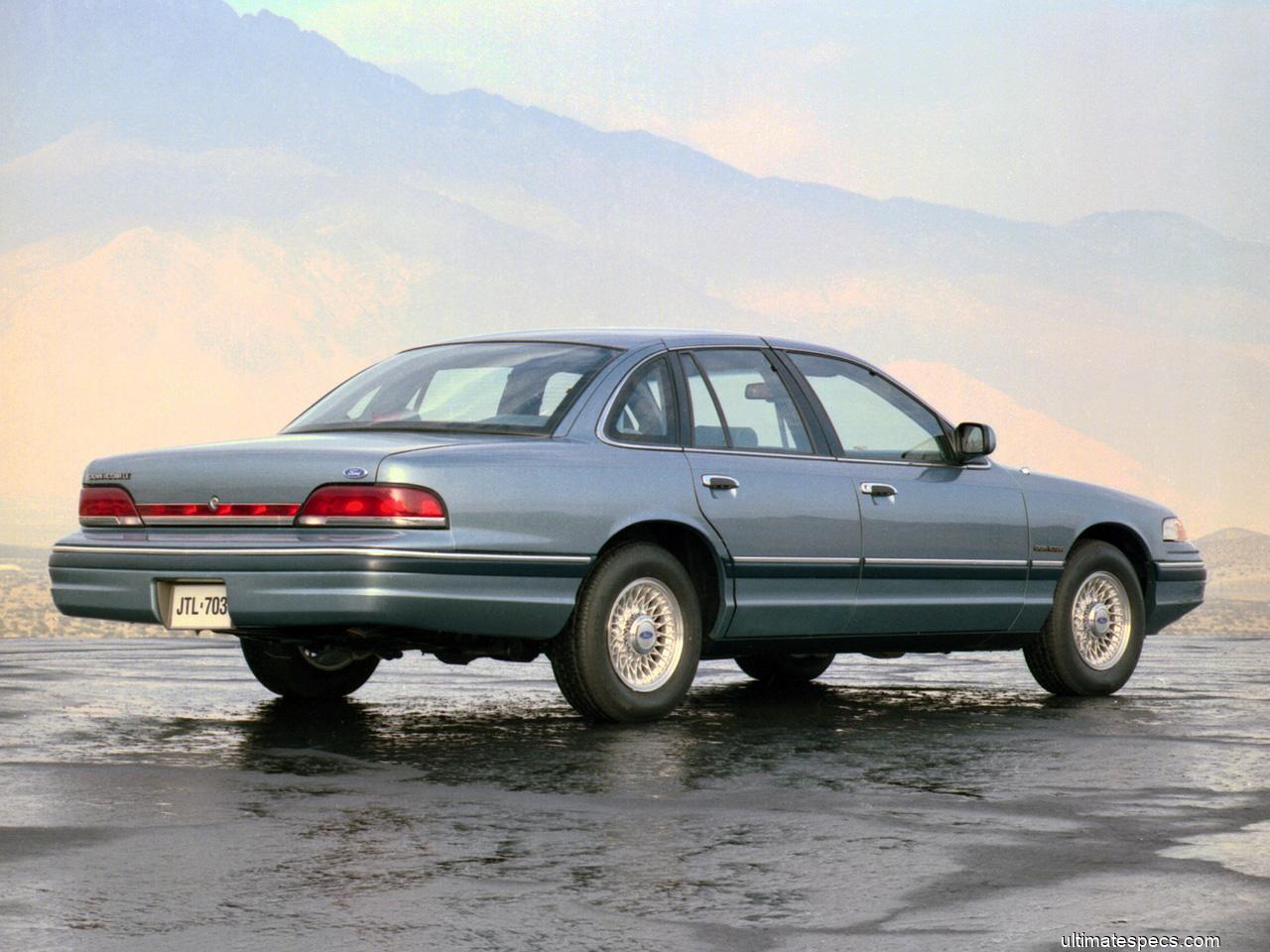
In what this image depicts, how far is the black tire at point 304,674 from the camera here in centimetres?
963

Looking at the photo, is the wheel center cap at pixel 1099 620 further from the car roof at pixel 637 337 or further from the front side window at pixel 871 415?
the car roof at pixel 637 337

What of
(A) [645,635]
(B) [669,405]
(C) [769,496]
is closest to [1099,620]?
(C) [769,496]

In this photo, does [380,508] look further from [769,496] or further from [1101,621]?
[1101,621]

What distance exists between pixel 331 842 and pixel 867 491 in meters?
4.23

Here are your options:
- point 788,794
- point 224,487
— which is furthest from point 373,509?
point 788,794

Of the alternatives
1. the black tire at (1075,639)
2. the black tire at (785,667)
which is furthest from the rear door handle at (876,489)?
the black tire at (785,667)

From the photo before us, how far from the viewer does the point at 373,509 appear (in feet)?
25.2

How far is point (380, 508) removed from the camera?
767 cm

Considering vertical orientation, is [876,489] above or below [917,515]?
above

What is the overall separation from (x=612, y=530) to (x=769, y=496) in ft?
3.06

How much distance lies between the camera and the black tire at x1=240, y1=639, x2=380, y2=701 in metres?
9.63

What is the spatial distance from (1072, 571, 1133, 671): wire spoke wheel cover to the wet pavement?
42 cm

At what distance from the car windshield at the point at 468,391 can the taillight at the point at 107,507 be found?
0.88 meters

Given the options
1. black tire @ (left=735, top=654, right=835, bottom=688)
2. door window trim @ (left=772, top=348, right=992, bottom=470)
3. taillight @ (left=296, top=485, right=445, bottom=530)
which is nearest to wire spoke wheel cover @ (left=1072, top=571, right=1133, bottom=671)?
door window trim @ (left=772, top=348, right=992, bottom=470)
